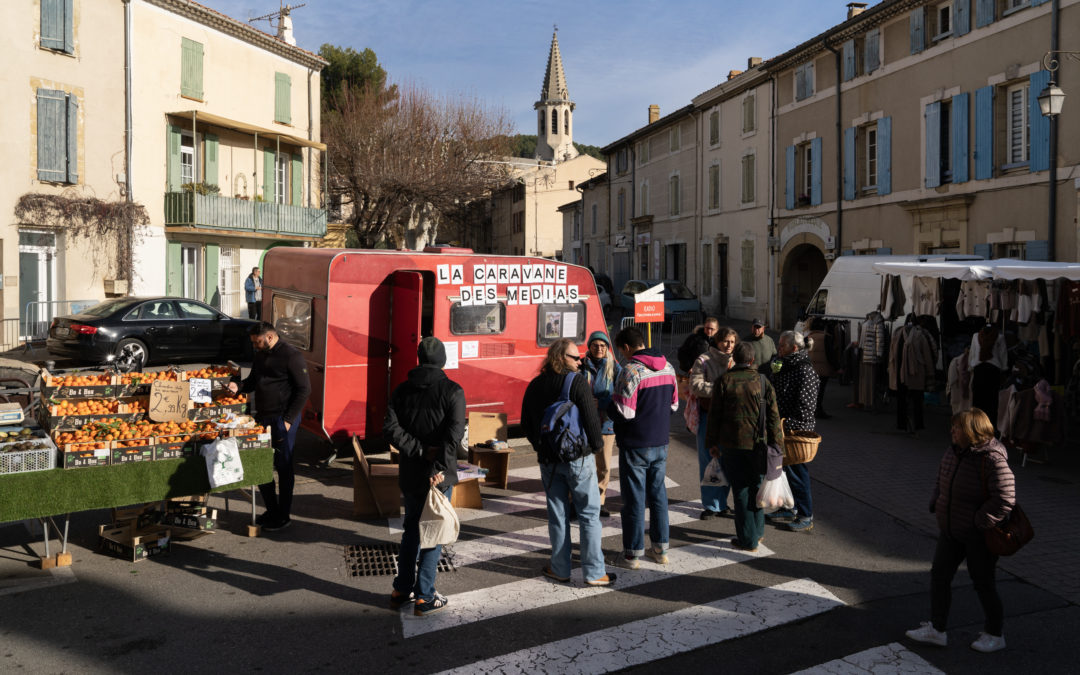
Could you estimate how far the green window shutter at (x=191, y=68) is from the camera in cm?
2512

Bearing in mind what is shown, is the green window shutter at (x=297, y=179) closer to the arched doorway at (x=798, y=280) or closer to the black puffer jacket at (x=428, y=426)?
the arched doorway at (x=798, y=280)

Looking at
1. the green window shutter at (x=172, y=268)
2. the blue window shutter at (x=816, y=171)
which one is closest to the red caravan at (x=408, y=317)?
the blue window shutter at (x=816, y=171)

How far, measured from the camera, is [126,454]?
6277mm

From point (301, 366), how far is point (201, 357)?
11644 millimetres

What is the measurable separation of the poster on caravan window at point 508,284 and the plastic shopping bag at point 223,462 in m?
3.78

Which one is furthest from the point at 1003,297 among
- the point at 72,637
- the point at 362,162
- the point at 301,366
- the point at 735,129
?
the point at 362,162

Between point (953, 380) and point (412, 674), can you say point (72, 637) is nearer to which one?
point (412, 674)

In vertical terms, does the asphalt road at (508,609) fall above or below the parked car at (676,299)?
below

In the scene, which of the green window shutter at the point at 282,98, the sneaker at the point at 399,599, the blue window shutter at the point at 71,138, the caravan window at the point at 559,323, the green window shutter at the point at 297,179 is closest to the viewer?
the sneaker at the point at 399,599

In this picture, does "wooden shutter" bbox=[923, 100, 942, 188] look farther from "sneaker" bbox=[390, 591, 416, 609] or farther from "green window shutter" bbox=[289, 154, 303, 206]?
"green window shutter" bbox=[289, 154, 303, 206]

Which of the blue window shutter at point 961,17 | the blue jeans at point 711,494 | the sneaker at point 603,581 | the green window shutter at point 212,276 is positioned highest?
the blue window shutter at point 961,17

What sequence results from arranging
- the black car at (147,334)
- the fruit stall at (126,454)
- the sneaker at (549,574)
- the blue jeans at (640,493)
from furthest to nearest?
the black car at (147,334) → the blue jeans at (640,493) → the sneaker at (549,574) → the fruit stall at (126,454)

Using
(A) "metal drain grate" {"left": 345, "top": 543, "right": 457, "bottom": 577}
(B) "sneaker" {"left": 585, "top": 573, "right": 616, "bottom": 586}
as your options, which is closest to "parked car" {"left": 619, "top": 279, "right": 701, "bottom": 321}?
(A) "metal drain grate" {"left": 345, "top": 543, "right": 457, "bottom": 577}

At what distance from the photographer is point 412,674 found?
4.71 meters
